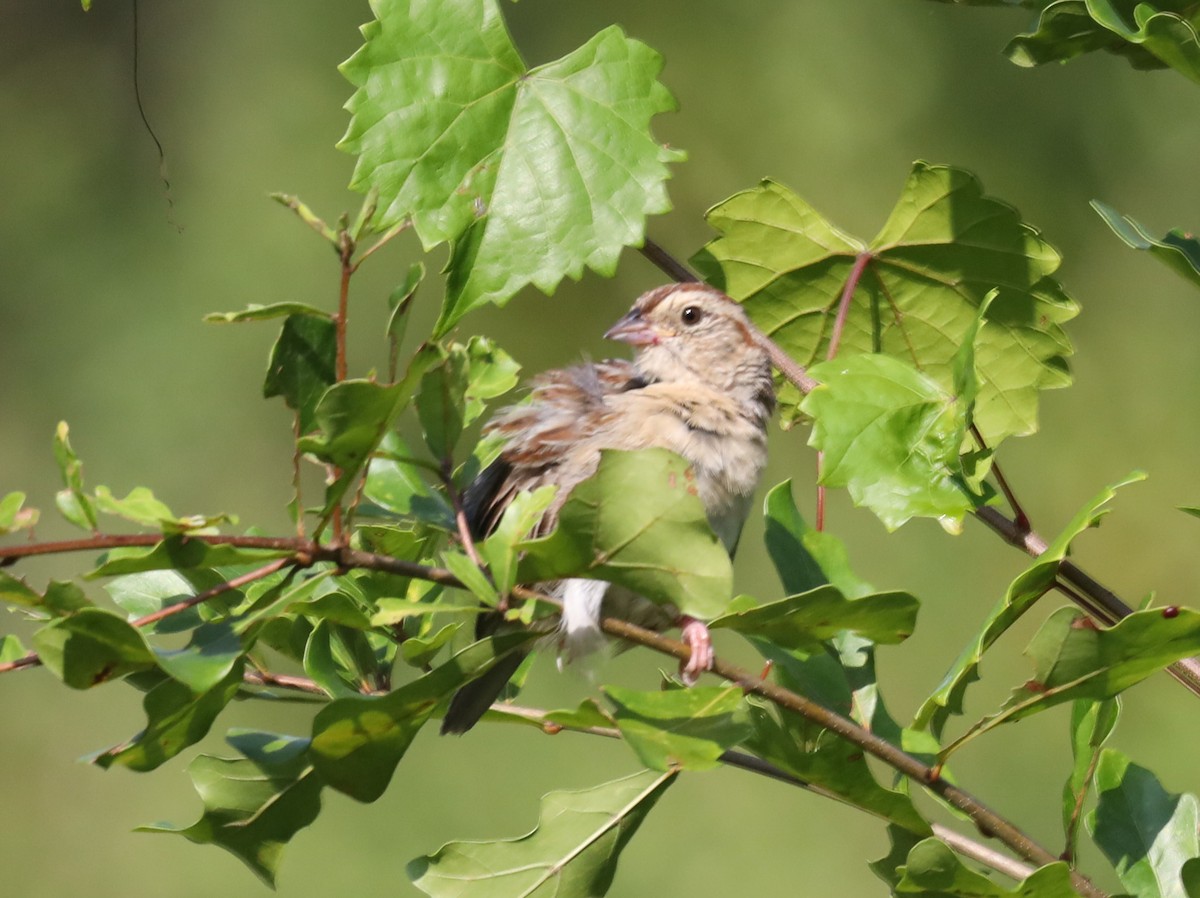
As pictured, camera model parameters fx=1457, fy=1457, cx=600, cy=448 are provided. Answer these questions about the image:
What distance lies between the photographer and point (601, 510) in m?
1.58

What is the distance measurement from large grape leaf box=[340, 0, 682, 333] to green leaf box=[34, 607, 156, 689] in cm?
87

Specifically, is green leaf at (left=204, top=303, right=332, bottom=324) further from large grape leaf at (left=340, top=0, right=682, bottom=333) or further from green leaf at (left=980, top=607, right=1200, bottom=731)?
green leaf at (left=980, top=607, right=1200, bottom=731)

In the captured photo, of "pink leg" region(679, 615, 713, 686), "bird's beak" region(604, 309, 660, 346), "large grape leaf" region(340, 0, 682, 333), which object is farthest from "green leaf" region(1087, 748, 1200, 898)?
"bird's beak" region(604, 309, 660, 346)

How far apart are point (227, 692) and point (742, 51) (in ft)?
21.4

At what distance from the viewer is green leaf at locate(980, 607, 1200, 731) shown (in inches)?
62.2

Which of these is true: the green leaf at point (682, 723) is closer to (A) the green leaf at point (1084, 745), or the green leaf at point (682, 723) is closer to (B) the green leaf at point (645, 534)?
(B) the green leaf at point (645, 534)

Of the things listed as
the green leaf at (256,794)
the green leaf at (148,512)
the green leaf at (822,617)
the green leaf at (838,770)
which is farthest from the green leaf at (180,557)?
the green leaf at (838,770)

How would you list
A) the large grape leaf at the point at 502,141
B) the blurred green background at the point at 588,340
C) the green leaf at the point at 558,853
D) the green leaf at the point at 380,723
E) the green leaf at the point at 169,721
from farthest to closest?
1. the blurred green background at the point at 588,340
2. the large grape leaf at the point at 502,141
3. the green leaf at the point at 558,853
4. the green leaf at the point at 380,723
5. the green leaf at the point at 169,721

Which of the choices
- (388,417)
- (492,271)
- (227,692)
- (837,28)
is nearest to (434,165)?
(492,271)

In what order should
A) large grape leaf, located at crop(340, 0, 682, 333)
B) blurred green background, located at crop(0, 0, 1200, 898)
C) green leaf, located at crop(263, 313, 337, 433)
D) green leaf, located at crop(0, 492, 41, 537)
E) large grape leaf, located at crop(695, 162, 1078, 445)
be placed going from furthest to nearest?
blurred green background, located at crop(0, 0, 1200, 898)
large grape leaf, located at crop(695, 162, 1078, 445)
large grape leaf, located at crop(340, 0, 682, 333)
green leaf, located at crop(263, 313, 337, 433)
green leaf, located at crop(0, 492, 41, 537)

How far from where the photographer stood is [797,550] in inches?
78.0

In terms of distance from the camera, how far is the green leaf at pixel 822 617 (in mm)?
1612

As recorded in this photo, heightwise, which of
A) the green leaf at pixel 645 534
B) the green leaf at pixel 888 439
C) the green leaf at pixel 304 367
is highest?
the green leaf at pixel 304 367

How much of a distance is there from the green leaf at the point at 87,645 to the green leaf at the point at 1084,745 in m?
1.17
